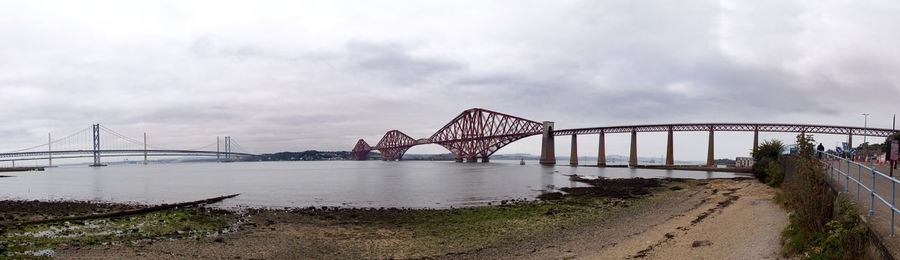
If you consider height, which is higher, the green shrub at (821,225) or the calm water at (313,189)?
the green shrub at (821,225)

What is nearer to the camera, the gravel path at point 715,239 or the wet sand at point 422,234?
the gravel path at point 715,239

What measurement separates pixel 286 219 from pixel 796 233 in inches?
666

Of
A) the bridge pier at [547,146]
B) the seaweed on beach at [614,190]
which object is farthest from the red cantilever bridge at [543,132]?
the seaweed on beach at [614,190]

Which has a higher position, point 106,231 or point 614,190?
point 106,231

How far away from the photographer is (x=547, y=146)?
4776 inches

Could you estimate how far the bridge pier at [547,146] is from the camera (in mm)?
119481

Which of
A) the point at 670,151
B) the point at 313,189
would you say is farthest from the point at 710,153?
the point at 313,189

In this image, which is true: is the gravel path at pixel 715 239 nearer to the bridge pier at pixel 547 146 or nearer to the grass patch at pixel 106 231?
the grass patch at pixel 106 231

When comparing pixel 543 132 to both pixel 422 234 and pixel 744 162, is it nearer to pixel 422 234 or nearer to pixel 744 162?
pixel 744 162

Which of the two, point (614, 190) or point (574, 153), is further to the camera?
point (574, 153)

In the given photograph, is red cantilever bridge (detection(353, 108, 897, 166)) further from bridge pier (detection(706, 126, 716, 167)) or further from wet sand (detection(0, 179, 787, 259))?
wet sand (detection(0, 179, 787, 259))

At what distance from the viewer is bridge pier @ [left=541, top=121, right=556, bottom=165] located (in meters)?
119

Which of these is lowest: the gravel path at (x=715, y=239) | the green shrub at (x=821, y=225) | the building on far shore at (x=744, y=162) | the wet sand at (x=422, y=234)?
the building on far shore at (x=744, y=162)

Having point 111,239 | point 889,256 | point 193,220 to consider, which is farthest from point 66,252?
point 889,256
